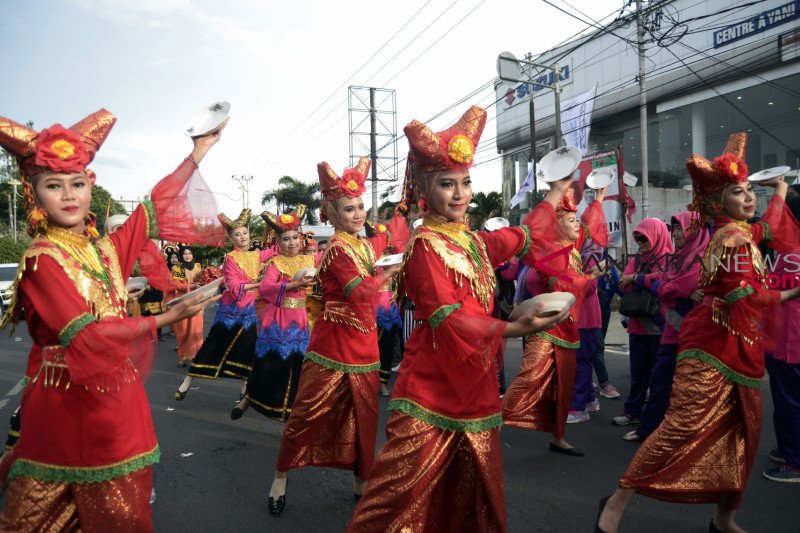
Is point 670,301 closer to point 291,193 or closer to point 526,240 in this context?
point 526,240

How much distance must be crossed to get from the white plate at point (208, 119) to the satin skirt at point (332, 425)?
5.65 ft

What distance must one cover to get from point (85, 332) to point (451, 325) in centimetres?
136

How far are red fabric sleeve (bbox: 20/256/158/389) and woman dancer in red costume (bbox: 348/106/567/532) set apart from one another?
1.09 metres

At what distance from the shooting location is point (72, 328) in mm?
2148

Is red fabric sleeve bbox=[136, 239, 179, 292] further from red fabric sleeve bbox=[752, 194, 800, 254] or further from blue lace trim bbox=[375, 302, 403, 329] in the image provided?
blue lace trim bbox=[375, 302, 403, 329]

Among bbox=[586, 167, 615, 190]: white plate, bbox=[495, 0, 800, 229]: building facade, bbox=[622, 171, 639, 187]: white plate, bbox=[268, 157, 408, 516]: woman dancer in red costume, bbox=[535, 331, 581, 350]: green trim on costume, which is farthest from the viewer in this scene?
bbox=[495, 0, 800, 229]: building facade

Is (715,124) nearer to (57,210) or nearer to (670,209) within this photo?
(670,209)

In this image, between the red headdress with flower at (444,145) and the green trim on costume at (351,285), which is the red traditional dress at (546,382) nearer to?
the green trim on costume at (351,285)

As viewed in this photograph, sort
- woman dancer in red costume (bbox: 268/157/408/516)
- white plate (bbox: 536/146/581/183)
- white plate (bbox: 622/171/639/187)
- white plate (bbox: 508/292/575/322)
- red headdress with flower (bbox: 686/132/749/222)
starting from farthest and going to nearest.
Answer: white plate (bbox: 622/171/639/187) → woman dancer in red costume (bbox: 268/157/408/516) → red headdress with flower (bbox: 686/132/749/222) → white plate (bbox: 536/146/581/183) → white plate (bbox: 508/292/575/322)

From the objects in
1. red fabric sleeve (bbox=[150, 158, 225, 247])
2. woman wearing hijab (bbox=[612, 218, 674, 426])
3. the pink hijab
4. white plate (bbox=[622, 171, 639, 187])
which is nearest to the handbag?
woman wearing hijab (bbox=[612, 218, 674, 426])

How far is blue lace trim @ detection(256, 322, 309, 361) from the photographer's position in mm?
5562

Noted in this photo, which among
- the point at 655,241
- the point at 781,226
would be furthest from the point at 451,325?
the point at 655,241

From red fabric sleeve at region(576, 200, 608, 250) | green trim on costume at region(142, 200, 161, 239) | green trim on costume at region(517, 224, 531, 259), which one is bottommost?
green trim on costume at region(517, 224, 531, 259)

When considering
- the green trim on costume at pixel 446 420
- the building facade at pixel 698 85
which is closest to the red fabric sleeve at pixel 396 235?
the green trim on costume at pixel 446 420
